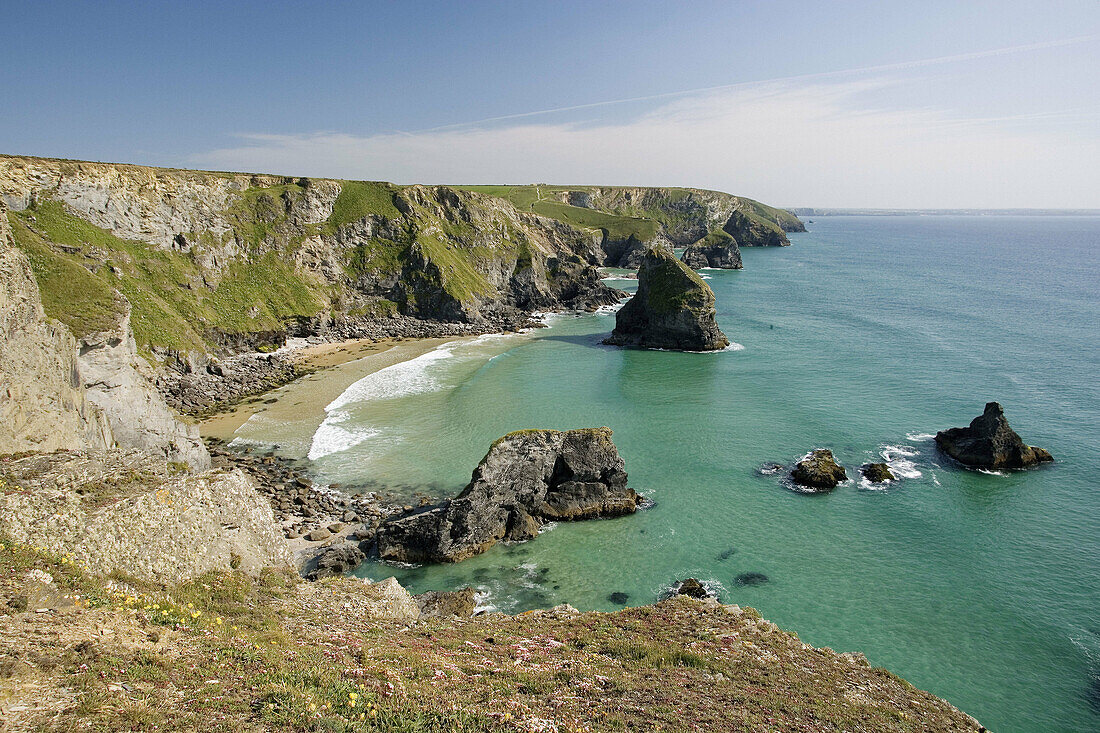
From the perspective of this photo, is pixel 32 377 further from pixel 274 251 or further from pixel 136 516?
pixel 274 251

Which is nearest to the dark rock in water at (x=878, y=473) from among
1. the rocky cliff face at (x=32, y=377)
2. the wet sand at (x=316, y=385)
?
the wet sand at (x=316, y=385)

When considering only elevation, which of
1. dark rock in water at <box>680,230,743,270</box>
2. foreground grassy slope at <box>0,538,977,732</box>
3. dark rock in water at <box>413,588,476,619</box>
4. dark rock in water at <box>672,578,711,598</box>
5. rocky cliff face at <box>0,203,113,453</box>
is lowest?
dark rock in water at <box>672,578,711,598</box>

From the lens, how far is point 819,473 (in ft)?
132

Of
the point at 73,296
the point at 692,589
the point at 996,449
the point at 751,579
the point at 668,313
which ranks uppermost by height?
the point at 73,296

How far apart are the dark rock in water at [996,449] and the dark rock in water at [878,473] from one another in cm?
743

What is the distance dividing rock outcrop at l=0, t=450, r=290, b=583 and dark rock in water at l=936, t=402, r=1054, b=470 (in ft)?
160

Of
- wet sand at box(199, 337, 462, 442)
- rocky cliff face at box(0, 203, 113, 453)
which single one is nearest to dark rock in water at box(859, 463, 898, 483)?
wet sand at box(199, 337, 462, 442)

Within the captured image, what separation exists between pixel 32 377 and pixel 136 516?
1444 centimetres

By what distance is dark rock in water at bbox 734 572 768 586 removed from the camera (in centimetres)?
3011

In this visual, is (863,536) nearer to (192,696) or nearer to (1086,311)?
(192,696)

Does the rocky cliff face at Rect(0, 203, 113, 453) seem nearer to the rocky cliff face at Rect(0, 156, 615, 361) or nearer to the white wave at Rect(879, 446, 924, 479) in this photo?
the rocky cliff face at Rect(0, 156, 615, 361)

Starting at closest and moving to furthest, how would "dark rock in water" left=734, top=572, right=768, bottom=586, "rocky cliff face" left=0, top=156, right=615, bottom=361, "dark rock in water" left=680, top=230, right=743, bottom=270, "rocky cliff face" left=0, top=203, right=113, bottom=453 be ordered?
"rocky cliff face" left=0, top=203, right=113, bottom=453, "dark rock in water" left=734, top=572, right=768, bottom=586, "rocky cliff face" left=0, top=156, right=615, bottom=361, "dark rock in water" left=680, top=230, right=743, bottom=270

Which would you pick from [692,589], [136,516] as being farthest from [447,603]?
[136,516]

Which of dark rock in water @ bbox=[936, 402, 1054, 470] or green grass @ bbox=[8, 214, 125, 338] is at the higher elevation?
green grass @ bbox=[8, 214, 125, 338]
